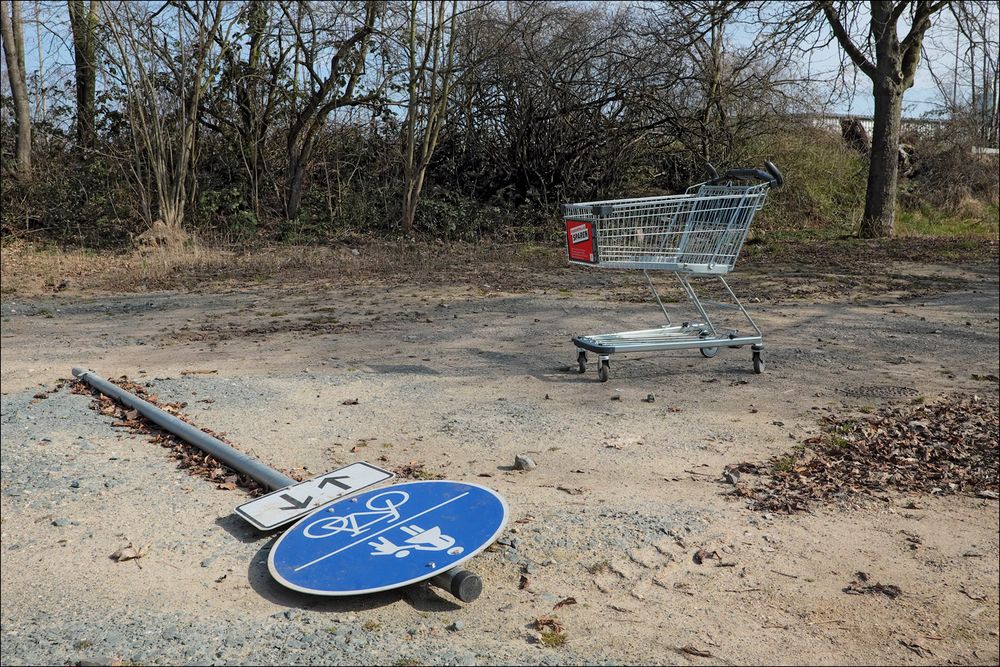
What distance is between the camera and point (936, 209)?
19844 mm

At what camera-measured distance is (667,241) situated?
6781 mm

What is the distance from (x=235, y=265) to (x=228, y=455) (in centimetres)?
900

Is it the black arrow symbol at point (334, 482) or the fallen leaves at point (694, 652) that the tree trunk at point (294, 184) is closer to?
the black arrow symbol at point (334, 482)

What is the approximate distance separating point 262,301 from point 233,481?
20.3 feet

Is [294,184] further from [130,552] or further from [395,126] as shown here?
[130,552]

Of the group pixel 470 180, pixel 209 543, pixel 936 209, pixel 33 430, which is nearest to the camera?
pixel 209 543

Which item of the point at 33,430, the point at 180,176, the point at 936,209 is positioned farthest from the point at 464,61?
the point at 33,430

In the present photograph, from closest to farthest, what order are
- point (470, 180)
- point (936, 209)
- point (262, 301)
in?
point (262, 301), point (470, 180), point (936, 209)

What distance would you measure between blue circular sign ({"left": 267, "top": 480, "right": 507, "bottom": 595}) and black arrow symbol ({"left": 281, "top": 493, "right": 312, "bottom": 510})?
0.32 feet

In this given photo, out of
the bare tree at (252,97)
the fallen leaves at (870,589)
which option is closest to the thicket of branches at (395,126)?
the bare tree at (252,97)

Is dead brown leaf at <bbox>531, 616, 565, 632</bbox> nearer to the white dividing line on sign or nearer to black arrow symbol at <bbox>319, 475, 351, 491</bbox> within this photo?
the white dividing line on sign

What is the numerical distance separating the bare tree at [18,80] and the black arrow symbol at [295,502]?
1493 cm

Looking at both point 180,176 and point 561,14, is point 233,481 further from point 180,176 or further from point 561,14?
point 561,14

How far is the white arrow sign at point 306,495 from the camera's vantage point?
12.1ft
